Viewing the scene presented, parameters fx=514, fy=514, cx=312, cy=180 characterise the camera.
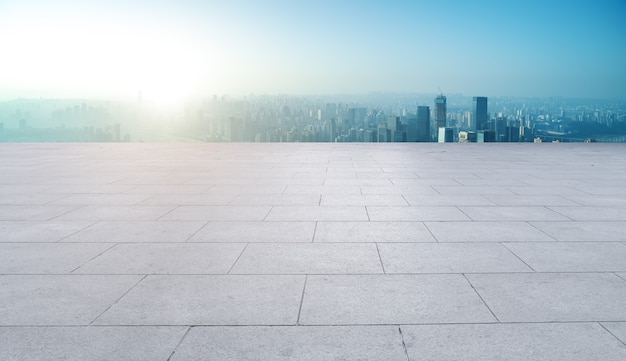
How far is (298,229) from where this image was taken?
798cm

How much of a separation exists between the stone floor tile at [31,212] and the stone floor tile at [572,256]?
7.61m

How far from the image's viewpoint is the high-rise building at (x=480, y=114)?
40.4 metres

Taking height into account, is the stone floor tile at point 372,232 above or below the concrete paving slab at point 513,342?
above

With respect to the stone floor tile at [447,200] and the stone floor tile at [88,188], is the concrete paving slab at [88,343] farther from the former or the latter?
the stone floor tile at [88,188]

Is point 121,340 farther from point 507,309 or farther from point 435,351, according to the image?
point 507,309

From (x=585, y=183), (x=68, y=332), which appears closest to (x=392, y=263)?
(x=68, y=332)

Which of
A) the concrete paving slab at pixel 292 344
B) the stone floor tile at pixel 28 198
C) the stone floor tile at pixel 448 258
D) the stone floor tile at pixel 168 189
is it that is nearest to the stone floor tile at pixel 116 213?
the stone floor tile at pixel 28 198

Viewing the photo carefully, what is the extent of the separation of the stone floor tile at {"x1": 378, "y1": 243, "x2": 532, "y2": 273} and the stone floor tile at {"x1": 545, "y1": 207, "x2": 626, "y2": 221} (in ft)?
9.10

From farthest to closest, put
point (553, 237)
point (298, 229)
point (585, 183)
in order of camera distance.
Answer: point (585, 183) → point (298, 229) → point (553, 237)

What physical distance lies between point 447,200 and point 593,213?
264 cm

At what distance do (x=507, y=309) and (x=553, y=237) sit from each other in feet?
10.5

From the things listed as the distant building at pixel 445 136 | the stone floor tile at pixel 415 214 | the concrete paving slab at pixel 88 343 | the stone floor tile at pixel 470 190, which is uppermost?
the distant building at pixel 445 136

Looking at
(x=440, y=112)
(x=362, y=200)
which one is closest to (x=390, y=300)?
(x=362, y=200)

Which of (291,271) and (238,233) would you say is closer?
(291,271)
